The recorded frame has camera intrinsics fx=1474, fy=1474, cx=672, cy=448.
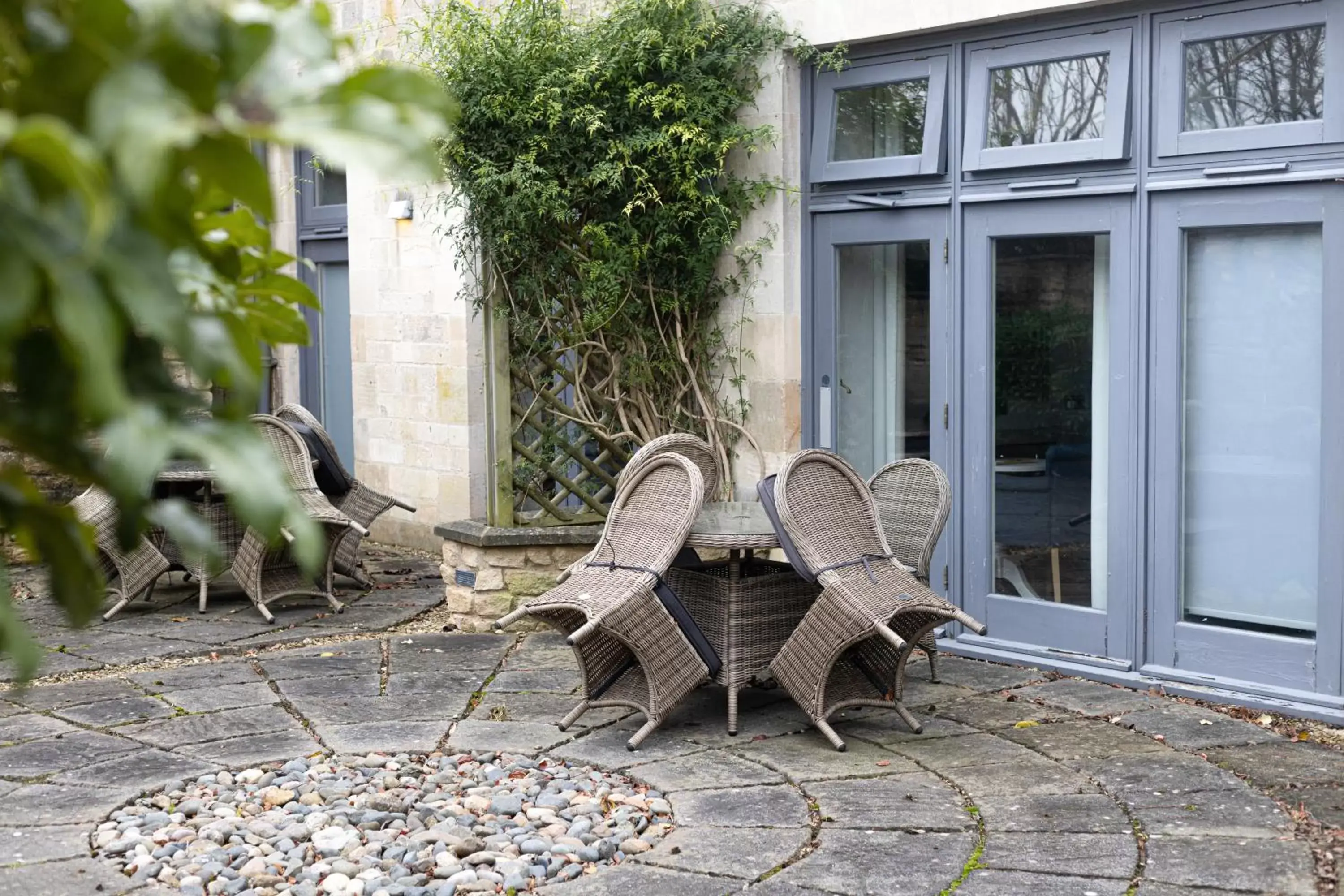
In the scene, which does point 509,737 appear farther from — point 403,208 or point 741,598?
point 403,208

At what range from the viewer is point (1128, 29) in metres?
6.09

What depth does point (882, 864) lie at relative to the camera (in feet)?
13.1

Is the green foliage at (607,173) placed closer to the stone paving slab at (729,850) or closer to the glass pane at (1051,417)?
the glass pane at (1051,417)

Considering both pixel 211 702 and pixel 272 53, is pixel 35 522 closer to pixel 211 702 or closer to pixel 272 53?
pixel 272 53

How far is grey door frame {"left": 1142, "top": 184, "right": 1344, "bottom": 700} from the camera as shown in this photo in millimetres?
5531

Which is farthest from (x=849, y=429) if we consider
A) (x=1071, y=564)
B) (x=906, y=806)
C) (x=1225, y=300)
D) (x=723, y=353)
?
(x=906, y=806)

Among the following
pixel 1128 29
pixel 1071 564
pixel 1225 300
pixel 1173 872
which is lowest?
pixel 1173 872

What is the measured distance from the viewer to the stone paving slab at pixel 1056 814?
430 centimetres

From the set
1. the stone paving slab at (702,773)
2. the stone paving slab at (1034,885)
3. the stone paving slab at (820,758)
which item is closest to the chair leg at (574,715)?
the stone paving slab at (702,773)

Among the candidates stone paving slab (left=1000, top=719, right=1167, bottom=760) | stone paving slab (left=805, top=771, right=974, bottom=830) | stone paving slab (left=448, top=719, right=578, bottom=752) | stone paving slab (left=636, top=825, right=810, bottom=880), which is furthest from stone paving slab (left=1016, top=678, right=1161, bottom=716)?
stone paving slab (left=636, top=825, right=810, bottom=880)

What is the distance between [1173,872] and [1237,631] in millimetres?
2206

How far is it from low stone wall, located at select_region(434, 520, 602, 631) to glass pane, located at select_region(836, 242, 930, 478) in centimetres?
143

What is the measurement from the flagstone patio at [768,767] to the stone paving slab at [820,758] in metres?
0.01

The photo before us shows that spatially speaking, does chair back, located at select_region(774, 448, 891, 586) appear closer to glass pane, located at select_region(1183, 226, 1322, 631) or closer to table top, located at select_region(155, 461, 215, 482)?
glass pane, located at select_region(1183, 226, 1322, 631)
